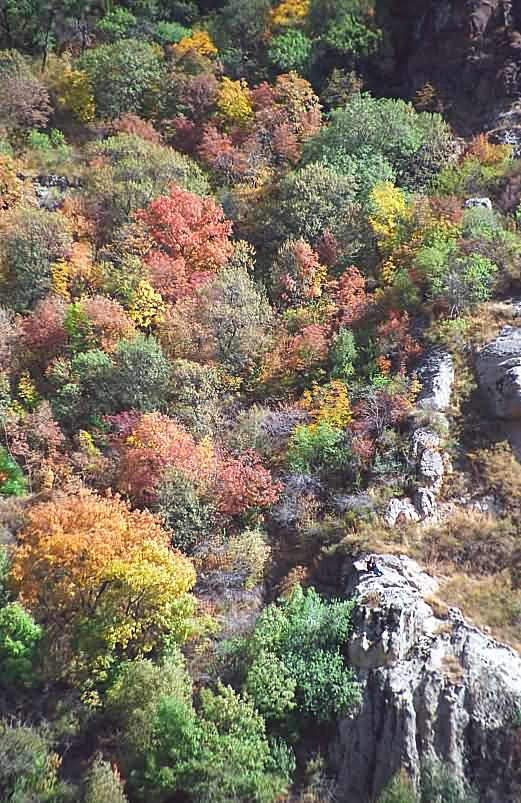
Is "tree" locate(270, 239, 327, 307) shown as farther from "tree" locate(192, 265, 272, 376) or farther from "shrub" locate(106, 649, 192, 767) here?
"shrub" locate(106, 649, 192, 767)

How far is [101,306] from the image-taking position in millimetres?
33094

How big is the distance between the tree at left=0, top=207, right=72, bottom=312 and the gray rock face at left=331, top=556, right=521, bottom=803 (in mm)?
23435

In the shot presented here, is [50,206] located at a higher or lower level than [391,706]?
higher

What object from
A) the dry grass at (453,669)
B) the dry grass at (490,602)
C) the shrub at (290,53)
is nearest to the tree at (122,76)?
the shrub at (290,53)

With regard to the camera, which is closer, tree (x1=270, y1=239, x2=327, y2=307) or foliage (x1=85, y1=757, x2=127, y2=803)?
foliage (x1=85, y1=757, x2=127, y2=803)

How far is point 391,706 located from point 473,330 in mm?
16924

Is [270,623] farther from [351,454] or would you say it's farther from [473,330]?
[473,330]

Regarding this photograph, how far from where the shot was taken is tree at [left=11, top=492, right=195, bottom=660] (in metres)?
22.3

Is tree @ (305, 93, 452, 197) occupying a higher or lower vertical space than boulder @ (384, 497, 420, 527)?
higher

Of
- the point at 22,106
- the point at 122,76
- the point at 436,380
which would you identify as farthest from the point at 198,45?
the point at 436,380

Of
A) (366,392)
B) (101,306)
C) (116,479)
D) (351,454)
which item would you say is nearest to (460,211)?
(366,392)

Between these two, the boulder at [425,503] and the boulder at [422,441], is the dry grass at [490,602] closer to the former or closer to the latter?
the boulder at [425,503]

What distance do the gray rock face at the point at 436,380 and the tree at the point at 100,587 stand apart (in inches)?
469

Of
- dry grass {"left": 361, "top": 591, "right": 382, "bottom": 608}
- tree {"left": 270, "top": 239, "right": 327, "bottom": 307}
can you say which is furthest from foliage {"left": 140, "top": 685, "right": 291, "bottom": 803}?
tree {"left": 270, "top": 239, "right": 327, "bottom": 307}
